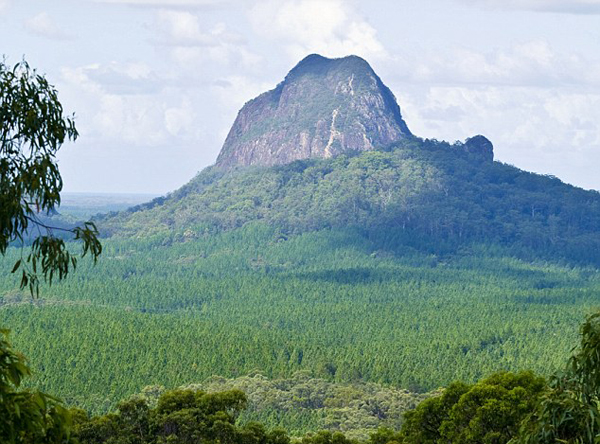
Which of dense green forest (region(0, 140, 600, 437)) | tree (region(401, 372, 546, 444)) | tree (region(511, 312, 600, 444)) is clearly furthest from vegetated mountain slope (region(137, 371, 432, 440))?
tree (region(511, 312, 600, 444))

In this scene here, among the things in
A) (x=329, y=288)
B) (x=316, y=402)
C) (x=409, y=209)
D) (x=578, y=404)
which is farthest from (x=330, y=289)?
(x=578, y=404)

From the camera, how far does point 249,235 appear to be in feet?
565

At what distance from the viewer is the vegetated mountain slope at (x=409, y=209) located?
174 meters

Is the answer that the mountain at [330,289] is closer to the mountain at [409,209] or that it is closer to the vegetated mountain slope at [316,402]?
the vegetated mountain slope at [316,402]

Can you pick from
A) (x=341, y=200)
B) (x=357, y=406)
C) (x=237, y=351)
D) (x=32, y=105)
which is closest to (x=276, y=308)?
(x=237, y=351)

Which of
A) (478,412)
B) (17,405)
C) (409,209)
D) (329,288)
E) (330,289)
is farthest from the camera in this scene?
(409,209)

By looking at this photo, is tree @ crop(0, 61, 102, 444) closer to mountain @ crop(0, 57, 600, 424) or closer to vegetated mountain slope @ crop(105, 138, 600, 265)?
mountain @ crop(0, 57, 600, 424)

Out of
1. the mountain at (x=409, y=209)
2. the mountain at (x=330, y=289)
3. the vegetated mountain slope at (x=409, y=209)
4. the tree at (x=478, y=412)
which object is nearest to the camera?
the tree at (x=478, y=412)

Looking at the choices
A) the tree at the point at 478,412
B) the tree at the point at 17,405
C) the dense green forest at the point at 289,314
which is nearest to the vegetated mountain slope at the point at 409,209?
the dense green forest at the point at 289,314

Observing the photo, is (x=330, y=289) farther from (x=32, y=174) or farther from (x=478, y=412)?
(x=32, y=174)

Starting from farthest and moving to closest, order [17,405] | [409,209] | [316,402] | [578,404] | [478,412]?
[409,209]
[316,402]
[478,412]
[578,404]
[17,405]

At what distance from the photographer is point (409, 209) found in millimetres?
181875

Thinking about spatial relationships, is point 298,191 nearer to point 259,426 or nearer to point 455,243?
point 455,243

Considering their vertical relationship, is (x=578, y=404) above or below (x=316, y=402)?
above
